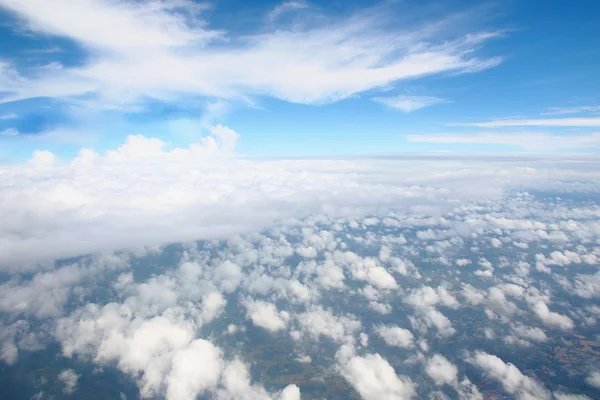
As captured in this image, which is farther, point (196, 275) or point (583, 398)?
point (196, 275)

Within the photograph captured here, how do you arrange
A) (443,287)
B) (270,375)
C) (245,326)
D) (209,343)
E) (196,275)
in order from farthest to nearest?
Answer: 1. (196,275)
2. (443,287)
3. (245,326)
4. (209,343)
5. (270,375)

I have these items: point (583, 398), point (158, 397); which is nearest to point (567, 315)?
point (583, 398)

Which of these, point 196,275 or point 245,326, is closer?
point 245,326

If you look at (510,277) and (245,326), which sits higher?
(510,277)

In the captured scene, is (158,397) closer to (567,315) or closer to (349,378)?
(349,378)

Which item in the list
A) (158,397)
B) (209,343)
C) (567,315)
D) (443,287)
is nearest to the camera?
(158,397)

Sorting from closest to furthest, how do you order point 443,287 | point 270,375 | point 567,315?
point 270,375
point 567,315
point 443,287

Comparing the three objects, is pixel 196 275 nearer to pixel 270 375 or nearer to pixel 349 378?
pixel 270 375

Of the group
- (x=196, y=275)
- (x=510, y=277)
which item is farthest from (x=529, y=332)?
(x=196, y=275)

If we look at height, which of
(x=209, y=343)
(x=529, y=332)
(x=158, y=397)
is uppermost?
(x=529, y=332)
